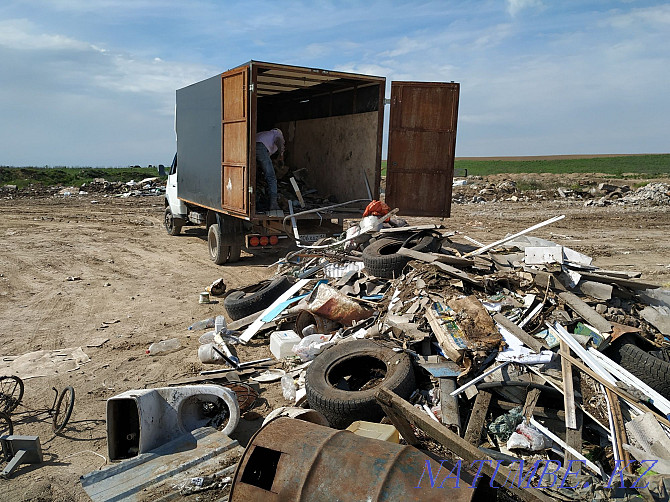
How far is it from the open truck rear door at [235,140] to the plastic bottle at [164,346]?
3222mm

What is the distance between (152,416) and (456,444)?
231 centimetres

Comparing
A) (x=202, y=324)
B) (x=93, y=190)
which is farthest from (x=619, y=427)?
(x=93, y=190)

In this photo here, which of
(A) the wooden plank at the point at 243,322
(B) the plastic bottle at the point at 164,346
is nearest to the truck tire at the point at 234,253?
(A) the wooden plank at the point at 243,322

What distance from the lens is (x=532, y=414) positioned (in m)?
3.94

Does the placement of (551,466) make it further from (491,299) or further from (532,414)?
(491,299)

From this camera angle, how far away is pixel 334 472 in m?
2.37

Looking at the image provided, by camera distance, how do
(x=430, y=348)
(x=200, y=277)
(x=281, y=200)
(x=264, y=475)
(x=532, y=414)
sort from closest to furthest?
1. (x=264, y=475)
2. (x=532, y=414)
3. (x=430, y=348)
4. (x=200, y=277)
5. (x=281, y=200)

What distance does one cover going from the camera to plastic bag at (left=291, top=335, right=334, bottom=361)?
17.8 feet

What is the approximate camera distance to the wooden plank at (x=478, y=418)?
381 centimetres

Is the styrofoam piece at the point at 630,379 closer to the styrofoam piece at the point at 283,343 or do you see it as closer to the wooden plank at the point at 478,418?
the wooden plank at the point at 478,418

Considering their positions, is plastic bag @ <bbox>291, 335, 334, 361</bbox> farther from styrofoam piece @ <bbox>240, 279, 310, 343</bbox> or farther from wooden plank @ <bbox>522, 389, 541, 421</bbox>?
wooden plank @ <bbox>522, 389, 541, 421</bbox>

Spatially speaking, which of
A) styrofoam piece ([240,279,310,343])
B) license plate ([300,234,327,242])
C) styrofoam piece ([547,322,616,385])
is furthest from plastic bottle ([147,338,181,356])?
styrofoam piece ([547,322,616,385])

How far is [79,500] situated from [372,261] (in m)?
4.54

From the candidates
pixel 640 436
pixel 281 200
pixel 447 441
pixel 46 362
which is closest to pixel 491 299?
pixel 640 436
